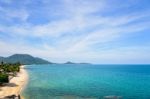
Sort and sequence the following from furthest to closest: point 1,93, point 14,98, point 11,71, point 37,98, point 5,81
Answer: point 11,71 → point 5,81 → point 1,93 → point 37,98 → point 14,98

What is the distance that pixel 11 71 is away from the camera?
124 m

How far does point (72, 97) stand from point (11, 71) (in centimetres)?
7443

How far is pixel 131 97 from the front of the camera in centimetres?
5831

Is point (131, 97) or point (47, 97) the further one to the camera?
point (131, 97)

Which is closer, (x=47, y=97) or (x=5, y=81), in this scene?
(x=47, y=97)

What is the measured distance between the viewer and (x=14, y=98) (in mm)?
44844

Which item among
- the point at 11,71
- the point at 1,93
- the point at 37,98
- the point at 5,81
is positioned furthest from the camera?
the point at 11,71

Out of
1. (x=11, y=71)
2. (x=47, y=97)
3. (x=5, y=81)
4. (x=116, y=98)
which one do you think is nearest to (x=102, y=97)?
(x=116, y=98)

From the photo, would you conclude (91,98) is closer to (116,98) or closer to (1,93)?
(116,98)

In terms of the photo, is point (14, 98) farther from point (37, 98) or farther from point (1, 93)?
point (1, 93)

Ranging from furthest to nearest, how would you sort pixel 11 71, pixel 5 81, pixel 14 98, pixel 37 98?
pixel 11 71 < pixel 5 81 < pixel 37 98 < pixel 14 98

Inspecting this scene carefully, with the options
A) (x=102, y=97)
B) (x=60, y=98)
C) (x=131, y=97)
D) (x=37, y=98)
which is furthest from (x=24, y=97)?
(x=131, y=97)

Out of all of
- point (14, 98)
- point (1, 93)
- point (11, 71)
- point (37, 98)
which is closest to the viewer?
point (14, 98)

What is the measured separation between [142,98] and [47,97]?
2113cm
